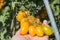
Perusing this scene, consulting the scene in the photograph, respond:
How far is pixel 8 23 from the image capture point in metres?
2.59

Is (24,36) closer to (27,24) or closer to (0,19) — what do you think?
(27,24)

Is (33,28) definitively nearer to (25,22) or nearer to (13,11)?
(25,22)

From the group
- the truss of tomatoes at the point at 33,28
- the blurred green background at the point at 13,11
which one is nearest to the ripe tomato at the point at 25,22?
the truss of tomatoes at the point at 33,28

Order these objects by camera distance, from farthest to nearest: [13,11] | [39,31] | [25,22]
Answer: [13,11]
[25,22]
[39,31]

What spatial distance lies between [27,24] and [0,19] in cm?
44

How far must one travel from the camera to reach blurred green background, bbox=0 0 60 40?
2.45 metres

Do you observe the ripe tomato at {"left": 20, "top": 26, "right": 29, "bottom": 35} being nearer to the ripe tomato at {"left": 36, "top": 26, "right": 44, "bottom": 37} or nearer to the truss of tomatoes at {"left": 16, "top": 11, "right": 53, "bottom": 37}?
the truss of tomatoes at {"left": 16, "top": 11, "right": 53, "bottom": 37}

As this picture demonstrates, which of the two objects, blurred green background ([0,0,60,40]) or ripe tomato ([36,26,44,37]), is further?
blurred green background ([0,0,60,40])

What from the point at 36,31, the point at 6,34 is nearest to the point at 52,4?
the point at 36,31

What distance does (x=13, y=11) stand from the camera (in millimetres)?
2500

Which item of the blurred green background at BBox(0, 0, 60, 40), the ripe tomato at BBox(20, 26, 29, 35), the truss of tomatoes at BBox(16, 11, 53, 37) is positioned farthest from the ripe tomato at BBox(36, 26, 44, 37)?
the blurred green background at BBox(0, 0, 60, 40)

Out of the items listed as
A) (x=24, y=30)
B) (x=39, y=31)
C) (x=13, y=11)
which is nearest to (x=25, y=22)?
(x=24, y=30)

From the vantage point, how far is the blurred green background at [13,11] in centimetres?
245

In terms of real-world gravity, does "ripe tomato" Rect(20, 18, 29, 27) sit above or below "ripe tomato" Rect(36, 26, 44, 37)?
above
